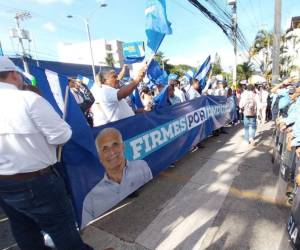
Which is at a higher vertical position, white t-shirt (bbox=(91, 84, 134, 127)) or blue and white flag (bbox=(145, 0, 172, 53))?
blue and white flag (bbox=(145, 0, 172, 53))

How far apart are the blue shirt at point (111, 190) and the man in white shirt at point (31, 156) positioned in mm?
947

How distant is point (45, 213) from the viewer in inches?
69.6

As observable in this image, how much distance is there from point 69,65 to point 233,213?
2167 centimetres

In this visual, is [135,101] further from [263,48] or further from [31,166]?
[263,48]

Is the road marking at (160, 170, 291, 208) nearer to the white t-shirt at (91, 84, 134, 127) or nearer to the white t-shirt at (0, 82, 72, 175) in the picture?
the white t-shirt at (91, 84, 134, 127)

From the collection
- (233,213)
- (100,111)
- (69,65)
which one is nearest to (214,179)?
(233,213)

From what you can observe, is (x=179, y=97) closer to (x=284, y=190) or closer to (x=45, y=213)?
(x=284, y=190)

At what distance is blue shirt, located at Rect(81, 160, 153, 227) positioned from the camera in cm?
286

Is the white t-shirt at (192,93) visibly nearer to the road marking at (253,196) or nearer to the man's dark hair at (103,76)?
the road marking at (253,196)

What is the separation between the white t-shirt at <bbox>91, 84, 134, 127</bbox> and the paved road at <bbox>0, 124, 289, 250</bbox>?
131cm

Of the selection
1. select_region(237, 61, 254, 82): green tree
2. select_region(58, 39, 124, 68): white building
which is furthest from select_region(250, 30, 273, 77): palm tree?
select_region(58, 39, 124, 68): white building

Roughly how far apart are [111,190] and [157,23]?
96.9 inches

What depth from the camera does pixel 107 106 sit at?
11.1 feet

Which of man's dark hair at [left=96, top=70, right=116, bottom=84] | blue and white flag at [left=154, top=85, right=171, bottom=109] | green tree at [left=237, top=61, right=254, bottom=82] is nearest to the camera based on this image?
man's dark hair at [left=96, top=70, right=116, bottom=84]
